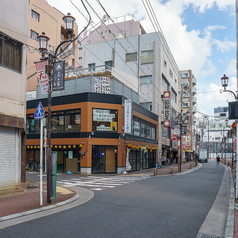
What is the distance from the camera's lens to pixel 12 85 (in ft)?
41.5

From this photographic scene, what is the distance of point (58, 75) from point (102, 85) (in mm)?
17099

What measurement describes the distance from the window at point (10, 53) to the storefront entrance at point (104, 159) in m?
13.7

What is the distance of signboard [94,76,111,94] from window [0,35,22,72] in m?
14.0

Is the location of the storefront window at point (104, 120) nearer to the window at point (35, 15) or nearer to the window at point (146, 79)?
the window at point (146, 79)

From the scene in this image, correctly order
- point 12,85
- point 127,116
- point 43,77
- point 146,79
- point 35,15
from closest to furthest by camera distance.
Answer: point 43,77
point 12,85
point 127,116
point 35,15
point 146,79

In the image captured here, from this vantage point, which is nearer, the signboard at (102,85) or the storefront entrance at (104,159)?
the storefront entrance at (104,159)

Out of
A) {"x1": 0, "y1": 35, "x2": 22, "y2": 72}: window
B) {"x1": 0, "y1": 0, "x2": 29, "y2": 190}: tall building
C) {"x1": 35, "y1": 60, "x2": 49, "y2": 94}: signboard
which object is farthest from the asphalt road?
{"x1": 0, "y1": 35, "x2": 22, "y2": 72}: window

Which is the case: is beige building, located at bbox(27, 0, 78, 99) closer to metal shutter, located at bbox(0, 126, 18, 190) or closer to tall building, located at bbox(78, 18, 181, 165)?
tall building, located at bbox(78, 18, 181, 165)

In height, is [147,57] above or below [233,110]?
above

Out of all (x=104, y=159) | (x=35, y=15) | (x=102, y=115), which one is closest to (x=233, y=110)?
(x=102, y=115)

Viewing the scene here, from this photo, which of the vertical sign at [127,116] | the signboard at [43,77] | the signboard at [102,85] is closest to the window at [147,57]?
the signboard at [102,85]

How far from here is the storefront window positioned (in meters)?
25.6

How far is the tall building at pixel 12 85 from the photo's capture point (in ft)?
A: 39.2

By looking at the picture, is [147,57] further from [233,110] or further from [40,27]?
[233,110]
